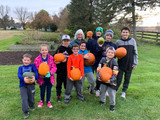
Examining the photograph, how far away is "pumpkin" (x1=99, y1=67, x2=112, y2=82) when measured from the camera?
328cm

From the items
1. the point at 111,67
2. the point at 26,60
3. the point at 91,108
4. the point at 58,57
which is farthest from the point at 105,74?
the point at 26,60

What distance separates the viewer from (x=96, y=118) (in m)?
3.23

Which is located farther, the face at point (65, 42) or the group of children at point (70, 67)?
the face at point (65, 42)

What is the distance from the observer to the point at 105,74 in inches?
129

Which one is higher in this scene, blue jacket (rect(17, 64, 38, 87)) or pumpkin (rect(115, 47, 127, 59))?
pumpkin (rect(115, 47, 127, 59))

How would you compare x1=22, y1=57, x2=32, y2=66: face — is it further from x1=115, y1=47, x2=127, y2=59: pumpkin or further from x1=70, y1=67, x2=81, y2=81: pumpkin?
x1=115, y1=47, x2=127, y2=59: pumpkin

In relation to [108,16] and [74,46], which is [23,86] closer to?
[74,46]

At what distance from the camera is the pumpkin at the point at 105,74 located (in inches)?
129

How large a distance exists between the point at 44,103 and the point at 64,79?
95 centimetres

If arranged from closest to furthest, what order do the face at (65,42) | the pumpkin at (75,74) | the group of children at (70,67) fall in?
the group of children at (70,67)
the pumpkin at (75,74)
the face at (65,42)

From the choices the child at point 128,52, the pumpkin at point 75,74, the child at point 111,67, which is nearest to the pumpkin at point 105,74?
the child at point 111,67

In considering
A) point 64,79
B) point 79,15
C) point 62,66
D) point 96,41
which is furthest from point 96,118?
point 79,15

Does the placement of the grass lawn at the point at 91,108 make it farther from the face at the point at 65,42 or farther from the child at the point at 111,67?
the face at the point at 65,42

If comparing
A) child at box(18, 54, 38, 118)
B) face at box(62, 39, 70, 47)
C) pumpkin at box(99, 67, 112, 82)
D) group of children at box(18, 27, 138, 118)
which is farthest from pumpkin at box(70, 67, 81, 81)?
child at box(18, 54, 38, 118)
